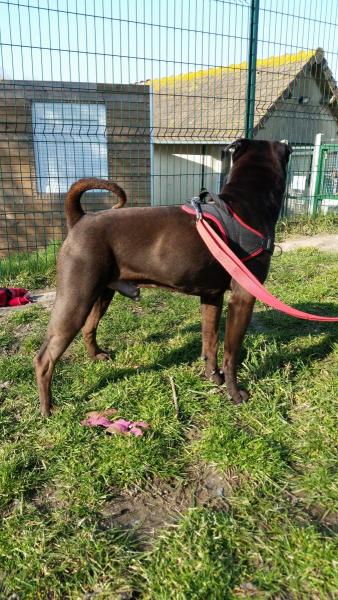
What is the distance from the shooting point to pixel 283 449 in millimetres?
2395

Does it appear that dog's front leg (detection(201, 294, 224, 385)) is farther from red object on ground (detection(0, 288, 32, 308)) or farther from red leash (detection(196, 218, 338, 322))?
red object on ground (detection(0, 288, 32, 308))

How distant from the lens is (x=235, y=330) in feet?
9.35

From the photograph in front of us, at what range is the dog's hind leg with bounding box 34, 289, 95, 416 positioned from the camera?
102 inches

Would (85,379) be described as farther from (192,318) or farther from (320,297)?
(320,297)

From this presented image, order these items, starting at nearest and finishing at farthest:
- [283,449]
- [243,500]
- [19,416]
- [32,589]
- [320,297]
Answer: [32,589] < [243,500] < [283,449] < [19,416] < [320,297]

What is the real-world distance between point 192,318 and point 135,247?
1746 millimetres

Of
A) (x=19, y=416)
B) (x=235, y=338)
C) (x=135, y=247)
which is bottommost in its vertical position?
(x=19, y=416)

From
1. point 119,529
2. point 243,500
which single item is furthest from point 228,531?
point 119,529

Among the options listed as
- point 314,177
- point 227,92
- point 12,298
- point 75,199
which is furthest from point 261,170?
point 314,177

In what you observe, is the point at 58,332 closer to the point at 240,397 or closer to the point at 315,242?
the point at 240,397

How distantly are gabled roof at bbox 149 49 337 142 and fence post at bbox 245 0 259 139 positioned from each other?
13cm

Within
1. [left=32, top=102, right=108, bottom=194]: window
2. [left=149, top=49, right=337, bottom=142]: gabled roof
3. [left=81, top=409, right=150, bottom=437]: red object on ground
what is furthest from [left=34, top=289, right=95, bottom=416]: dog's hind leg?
[left=149, top=49, right=337, bottom=142]: gabled roof

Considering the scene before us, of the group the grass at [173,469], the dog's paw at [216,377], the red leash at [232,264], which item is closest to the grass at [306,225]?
the grass at [173,469]

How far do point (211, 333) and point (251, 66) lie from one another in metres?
5.07
